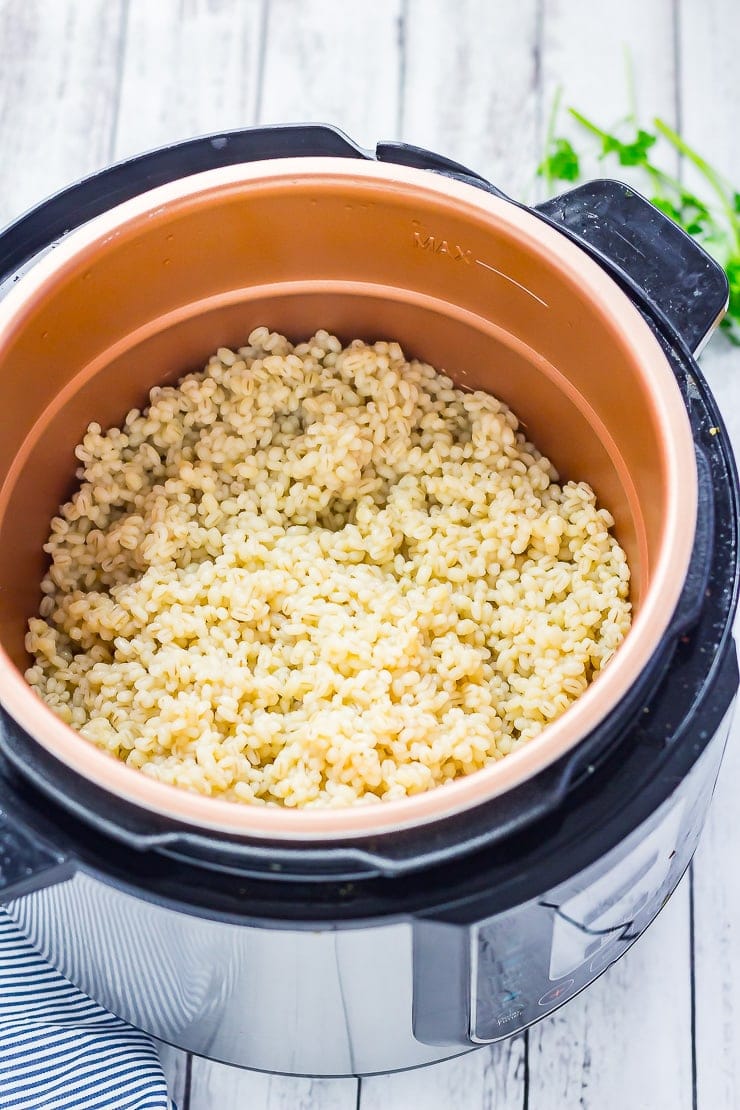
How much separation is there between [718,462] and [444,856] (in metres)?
0.42

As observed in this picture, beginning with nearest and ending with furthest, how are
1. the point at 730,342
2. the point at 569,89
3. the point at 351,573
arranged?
the point at 351,573 < the point at 730,342 < the point at 569,89

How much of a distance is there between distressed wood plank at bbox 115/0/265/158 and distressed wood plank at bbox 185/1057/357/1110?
3.87 ft

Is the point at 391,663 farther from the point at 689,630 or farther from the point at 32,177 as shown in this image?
the point at 32,177

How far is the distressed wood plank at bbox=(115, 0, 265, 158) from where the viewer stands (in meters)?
1.64

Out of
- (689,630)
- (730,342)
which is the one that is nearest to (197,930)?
(689,630)

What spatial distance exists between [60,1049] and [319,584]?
21.8 inches

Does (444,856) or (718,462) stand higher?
(718,462)

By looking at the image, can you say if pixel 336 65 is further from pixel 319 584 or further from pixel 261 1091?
pixel 261 1091

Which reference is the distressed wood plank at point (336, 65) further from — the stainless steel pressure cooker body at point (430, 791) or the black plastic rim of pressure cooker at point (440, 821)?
the black plastic rim of pressure cooker at point (440, 821)

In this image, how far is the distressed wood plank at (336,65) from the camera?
5.39 feet

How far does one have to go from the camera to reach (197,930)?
907 millimetres

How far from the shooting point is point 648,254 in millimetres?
1108

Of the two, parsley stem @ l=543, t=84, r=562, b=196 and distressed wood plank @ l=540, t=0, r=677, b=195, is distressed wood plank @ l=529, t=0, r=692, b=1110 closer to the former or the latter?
parsley stem @ l=543, t=84, r=562, b=196

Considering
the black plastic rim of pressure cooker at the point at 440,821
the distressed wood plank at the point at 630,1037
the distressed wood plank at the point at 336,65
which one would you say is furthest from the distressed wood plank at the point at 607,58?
the distressed wood plank at the point at 630,1037
